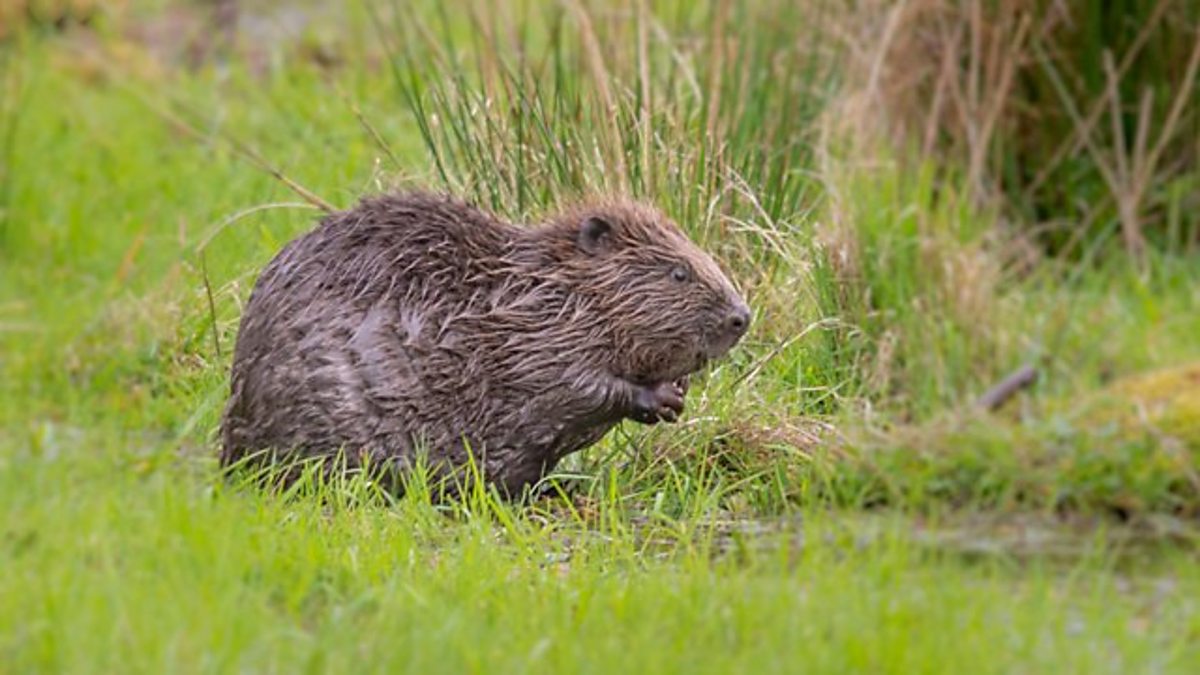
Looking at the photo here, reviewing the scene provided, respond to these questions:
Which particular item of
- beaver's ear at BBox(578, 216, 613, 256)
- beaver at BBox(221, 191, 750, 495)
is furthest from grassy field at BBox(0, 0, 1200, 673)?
beaver's ear at BBox(578, 216, 613, 256)

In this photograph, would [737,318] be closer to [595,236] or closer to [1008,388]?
[595,236]

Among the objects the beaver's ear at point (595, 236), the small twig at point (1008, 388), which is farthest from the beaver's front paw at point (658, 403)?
the small twig at point (1008, 388)

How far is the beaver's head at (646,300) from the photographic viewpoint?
17.0 ft

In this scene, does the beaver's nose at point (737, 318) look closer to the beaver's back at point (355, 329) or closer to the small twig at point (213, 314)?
the beaver's back at point (355, 329)

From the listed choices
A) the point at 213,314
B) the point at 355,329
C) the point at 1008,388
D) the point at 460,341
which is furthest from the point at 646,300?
the point at 1008,388

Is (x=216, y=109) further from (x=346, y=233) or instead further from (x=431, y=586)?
(x=431, y=586)

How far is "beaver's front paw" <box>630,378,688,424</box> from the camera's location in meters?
5.16

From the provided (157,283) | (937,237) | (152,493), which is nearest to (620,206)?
(937,237)

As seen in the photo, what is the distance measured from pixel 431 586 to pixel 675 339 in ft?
3.87

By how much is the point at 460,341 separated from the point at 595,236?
16.4 inches

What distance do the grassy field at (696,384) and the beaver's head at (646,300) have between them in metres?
0.24

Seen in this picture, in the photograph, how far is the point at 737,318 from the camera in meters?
5.17

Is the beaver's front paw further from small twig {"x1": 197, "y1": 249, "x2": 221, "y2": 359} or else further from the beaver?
small twig {"x1": 197, "y1": 249, "x2": 221, "y2": 359}

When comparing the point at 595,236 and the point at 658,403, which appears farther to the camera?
the point at 595,236
